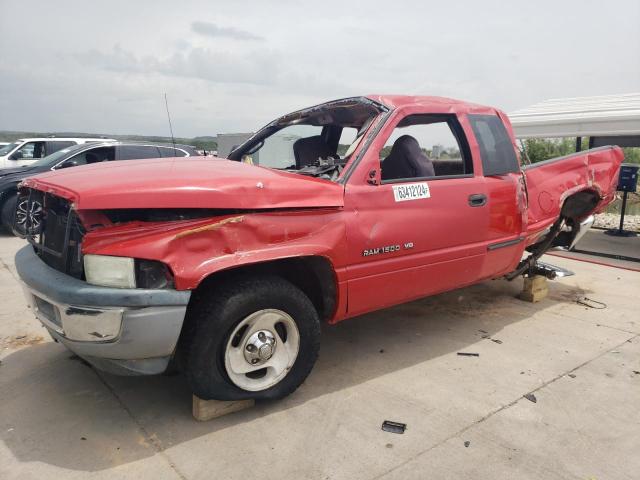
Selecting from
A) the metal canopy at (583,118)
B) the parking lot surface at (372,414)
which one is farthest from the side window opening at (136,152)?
the metal canopy at (583,118)

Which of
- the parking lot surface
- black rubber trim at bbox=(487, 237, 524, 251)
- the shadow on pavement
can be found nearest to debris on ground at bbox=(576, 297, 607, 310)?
the parking lot surface

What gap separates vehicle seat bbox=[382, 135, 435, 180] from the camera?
12.3ft

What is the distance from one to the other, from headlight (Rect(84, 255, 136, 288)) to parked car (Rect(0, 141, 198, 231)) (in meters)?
6.85

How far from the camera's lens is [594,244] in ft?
28.1

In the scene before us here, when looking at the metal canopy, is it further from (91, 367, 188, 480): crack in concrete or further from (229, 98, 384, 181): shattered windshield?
(91, 367, 188, 480): crack in concrete

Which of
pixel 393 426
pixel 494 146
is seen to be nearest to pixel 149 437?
pixel 393 426

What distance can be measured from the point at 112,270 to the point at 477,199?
8.78 feet

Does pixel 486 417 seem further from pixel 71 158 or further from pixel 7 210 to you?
pixel 71 158

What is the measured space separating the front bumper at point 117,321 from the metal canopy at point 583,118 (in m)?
7.80

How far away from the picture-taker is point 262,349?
2.80 m

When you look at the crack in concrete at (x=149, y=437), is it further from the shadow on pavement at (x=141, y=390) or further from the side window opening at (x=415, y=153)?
the side window opening at (x=415, y=153)

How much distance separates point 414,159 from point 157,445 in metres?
Result: 2.61

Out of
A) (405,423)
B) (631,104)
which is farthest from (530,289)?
(631,104)

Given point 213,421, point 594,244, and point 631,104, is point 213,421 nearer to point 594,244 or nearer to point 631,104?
point 594,244
